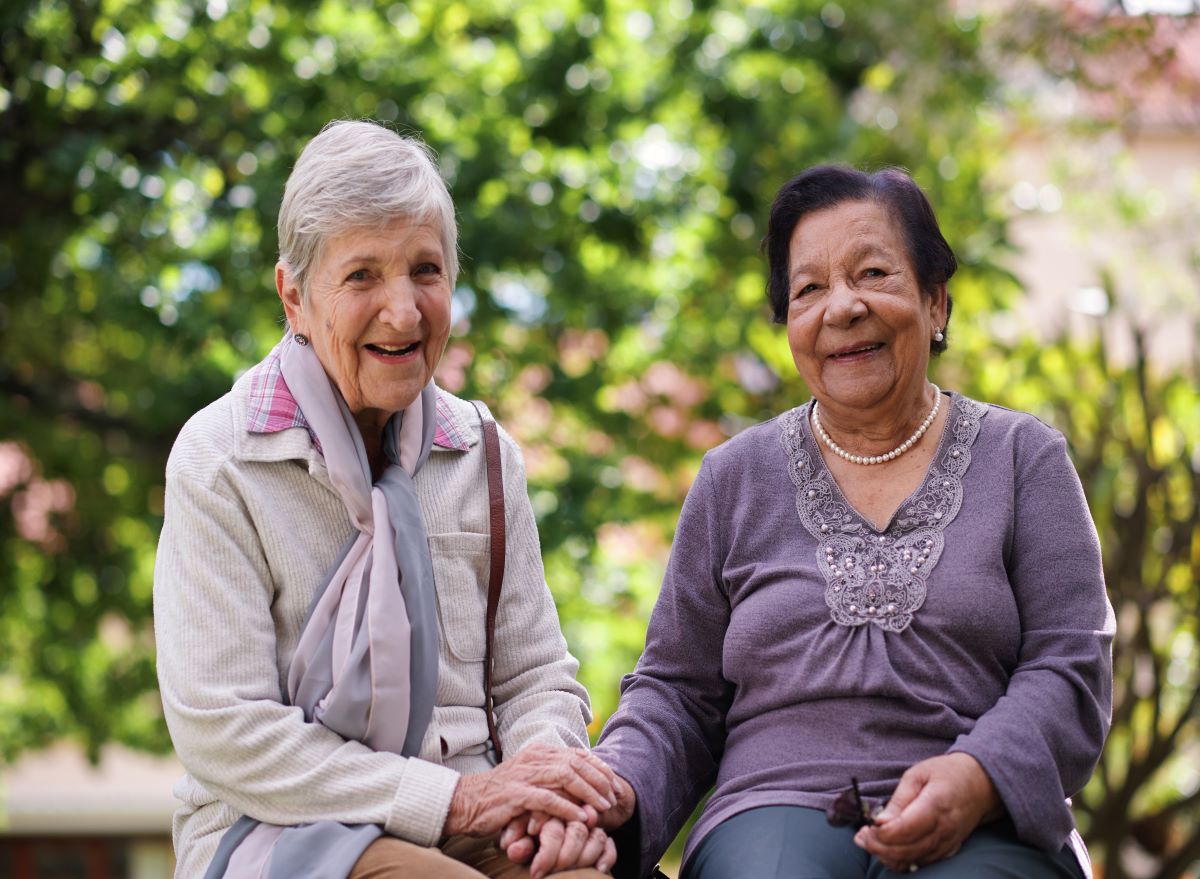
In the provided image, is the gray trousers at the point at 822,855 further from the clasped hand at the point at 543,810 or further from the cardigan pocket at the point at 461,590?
the cardigan pocket at the point at 461,590

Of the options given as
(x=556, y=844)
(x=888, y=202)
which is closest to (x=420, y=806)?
(x=556, y=844)

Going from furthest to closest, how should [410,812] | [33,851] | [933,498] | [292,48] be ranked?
[33,851] → [292,48] → [933,498] → [410,812]

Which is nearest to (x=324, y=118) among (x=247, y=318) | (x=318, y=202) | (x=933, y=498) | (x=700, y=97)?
(x=247, y=318)

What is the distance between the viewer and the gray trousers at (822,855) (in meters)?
2.25

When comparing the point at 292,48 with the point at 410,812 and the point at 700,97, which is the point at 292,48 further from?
the point at 410,812

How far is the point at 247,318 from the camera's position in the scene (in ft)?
19.2

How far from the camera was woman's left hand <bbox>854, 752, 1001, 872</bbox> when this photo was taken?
2.23 metres

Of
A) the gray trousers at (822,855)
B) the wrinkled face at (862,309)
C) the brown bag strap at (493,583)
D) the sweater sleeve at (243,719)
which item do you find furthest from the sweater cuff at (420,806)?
the wrinkled face at (862,309)

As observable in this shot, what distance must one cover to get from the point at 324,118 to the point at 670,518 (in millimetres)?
2436

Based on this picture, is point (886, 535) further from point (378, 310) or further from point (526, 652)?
point (378, 310)

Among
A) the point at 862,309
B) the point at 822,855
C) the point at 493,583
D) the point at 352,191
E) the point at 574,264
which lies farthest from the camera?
the point at 574,264

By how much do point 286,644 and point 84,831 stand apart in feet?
35.6

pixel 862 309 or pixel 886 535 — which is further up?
pixel 862 309

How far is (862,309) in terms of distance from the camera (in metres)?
2.55
